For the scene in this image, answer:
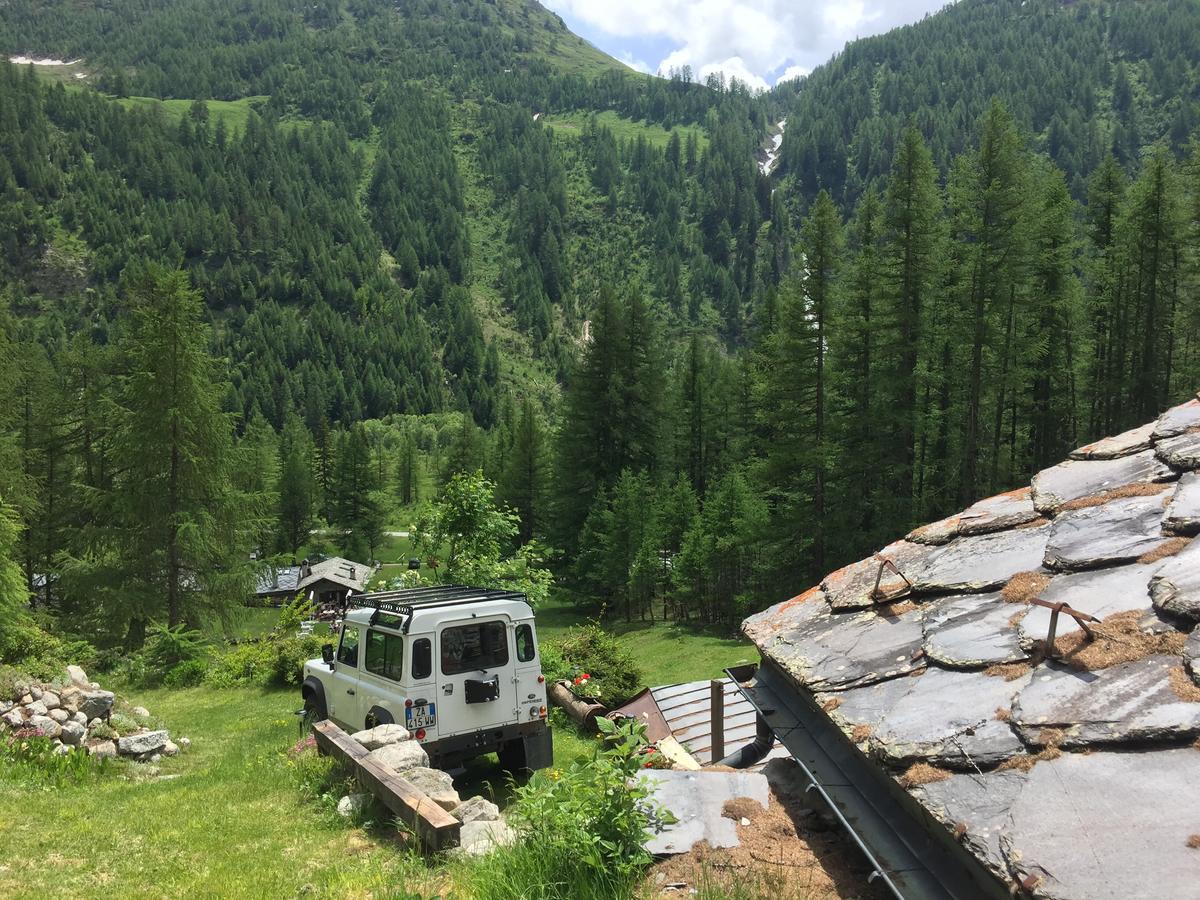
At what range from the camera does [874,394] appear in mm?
31750

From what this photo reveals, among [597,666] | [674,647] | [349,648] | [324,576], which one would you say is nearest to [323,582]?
[324,576]

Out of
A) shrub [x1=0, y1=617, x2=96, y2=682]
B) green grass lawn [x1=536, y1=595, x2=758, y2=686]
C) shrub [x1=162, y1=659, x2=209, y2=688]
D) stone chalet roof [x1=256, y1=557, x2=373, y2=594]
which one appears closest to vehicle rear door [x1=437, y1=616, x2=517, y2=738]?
green grass lawn [x1=536, y1=595, x2=758, y2=686]

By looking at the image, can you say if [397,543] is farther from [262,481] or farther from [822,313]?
[822,313]

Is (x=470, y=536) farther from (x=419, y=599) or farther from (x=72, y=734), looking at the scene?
(x=72, y=734)

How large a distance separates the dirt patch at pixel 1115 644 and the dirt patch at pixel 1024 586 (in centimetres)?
43

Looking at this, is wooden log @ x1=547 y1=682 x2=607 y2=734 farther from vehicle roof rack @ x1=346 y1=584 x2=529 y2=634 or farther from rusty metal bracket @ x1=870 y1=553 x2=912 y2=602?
rusty metal bracket @ x1=870 y1=553 x2=912 y2=602

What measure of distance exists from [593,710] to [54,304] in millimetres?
192871

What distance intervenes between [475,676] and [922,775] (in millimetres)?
9049

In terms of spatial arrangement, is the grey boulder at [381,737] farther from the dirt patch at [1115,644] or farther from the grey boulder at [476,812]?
the dirt patch at [1115,644]

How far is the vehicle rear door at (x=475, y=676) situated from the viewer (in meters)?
10.6

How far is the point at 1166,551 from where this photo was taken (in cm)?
300

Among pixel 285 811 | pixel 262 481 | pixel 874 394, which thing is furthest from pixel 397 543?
pixel 285 811

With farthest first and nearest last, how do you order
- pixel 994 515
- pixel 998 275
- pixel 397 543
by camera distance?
pixel 397 543
pixel 998 275
pixel 994 515

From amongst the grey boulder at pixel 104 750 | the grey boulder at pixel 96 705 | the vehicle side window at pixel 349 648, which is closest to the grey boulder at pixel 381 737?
the vehicle side window at pixel 349 648
